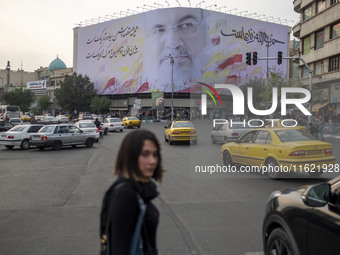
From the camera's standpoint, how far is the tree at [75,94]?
79.1 m

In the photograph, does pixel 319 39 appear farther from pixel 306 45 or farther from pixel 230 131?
pixel 230 131

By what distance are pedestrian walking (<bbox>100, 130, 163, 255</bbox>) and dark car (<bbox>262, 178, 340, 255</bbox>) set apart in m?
1.58

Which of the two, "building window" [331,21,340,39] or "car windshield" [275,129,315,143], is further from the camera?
"building window" [331,21,340,39]

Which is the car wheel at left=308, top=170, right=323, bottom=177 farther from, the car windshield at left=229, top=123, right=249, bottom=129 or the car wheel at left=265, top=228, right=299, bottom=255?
the car windshield at left=229, top=123, right=249, bottom=129

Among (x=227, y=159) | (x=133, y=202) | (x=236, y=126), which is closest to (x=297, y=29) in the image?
(x=236, y=126)

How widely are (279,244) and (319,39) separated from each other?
39.2 metres

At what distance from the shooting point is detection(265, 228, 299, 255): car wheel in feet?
12.0

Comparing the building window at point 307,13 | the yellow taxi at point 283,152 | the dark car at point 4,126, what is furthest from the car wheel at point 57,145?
the building window at point 307,13

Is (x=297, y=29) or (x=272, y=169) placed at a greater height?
(x=297, y=29)

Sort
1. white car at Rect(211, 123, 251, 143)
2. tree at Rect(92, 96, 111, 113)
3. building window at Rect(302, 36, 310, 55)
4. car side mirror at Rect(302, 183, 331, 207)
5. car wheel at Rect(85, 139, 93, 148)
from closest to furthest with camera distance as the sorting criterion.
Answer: car side mirror at Rect(302, 183, 331, 207)
white car at Rect(211, 123, 251, 143)
car wheel at Rect(85, 139, 93, 148)
building window at Rect(302, 36, 310, 55)
tree at Rect(92, 96, 111, 113)

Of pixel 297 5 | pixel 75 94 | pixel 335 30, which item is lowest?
pixel 75 94

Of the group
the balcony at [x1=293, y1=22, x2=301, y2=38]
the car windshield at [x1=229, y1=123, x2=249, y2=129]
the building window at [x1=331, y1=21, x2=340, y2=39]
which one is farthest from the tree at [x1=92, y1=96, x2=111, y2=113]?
the car windshield at [x1=229, y1=123, x2=249, y2=129]

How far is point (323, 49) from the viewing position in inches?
1462

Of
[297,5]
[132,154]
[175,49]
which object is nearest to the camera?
[132,154]
